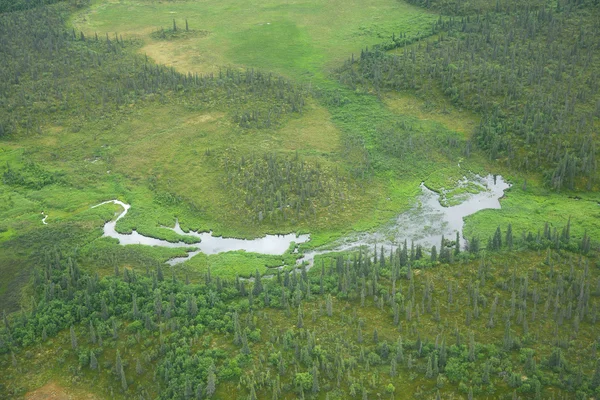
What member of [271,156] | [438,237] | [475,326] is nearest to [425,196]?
[438,237]

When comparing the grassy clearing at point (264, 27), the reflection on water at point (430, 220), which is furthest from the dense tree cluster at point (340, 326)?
the grassy clearing at point (264, 27)

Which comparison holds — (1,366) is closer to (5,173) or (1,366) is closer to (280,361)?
(280,361)

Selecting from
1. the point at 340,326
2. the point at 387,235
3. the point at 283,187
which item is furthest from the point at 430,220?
the point at 340,326

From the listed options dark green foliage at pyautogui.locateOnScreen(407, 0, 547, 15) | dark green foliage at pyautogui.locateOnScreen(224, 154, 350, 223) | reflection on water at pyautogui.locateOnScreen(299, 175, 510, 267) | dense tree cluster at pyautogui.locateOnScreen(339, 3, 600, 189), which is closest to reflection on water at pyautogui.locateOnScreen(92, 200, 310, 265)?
dark green foliage at pyautogui.locateOnScreen(224, 154, 350, 223)

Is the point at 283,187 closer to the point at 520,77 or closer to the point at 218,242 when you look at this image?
the point at 218,242

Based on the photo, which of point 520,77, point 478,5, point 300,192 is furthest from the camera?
point 478,5

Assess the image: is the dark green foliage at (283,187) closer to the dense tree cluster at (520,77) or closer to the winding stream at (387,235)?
the winding stream at (387,235)
